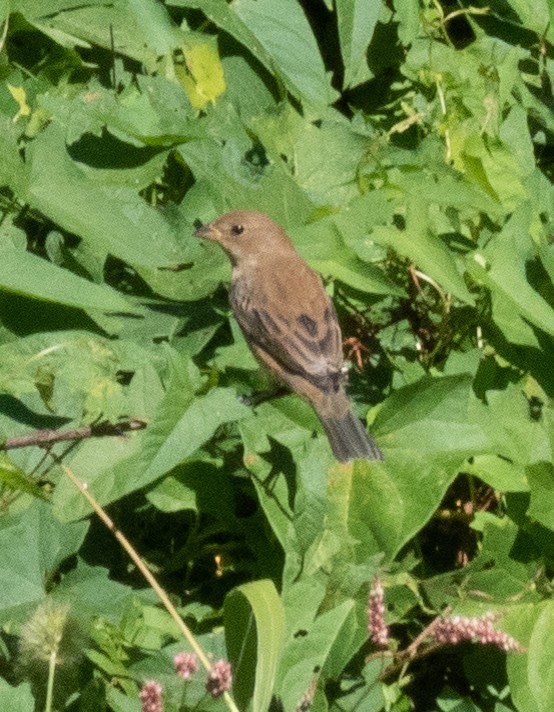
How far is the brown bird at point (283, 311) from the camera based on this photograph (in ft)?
14.1

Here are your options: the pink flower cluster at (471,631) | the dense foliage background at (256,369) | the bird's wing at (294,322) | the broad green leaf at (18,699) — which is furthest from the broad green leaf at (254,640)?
the bird's wing at (294,322)

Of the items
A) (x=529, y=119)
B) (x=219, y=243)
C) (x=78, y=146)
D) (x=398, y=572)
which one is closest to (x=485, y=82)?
(x=529, y=119)

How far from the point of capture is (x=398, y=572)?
3791 millimetres

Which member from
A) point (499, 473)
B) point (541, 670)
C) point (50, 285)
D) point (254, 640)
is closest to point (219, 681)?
point (254, 640)

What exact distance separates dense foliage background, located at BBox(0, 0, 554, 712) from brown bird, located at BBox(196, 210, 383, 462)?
71 millimetres

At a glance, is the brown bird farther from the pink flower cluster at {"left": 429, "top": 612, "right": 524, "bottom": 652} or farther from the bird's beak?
the pink flower cluster at {"left": 429, "top": 612, "right": 524, "bottom": 652}

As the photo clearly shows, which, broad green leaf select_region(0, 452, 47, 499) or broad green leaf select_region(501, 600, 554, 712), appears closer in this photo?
broad green leaf select_region(0, 452, 47, 499)

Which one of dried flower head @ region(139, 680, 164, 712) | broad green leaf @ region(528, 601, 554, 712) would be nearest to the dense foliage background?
broad green leaf @ region(528, 601, 554, 712)

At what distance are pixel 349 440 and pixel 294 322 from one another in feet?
3.26

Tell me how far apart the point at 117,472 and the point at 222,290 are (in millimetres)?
1022

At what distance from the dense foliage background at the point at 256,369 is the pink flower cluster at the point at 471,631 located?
61 millimetres

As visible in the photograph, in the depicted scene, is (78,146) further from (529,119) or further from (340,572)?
(529,119)

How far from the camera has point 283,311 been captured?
482cm

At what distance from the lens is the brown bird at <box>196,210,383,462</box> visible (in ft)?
14.1
